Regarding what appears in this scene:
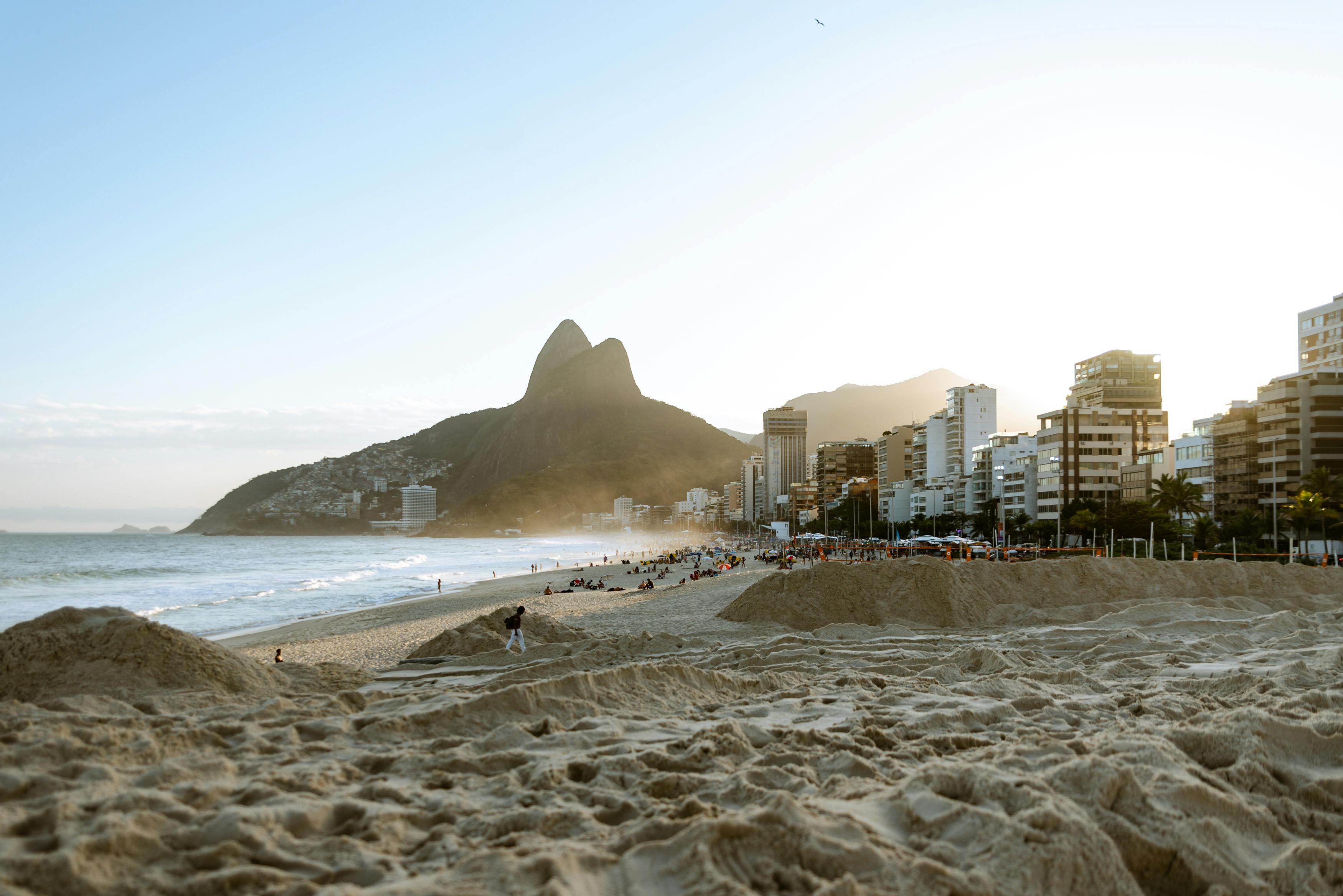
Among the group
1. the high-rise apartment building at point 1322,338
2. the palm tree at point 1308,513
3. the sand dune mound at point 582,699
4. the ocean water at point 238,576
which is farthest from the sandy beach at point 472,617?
the high-rise apartment building at point 1322,338

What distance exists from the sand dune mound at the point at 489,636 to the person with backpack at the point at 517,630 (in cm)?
30

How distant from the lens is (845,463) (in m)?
154

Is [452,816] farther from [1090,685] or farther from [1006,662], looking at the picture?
[1006,662]

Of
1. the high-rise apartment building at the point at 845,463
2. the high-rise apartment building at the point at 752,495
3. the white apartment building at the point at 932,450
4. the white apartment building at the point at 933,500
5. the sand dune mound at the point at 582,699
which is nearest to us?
the sand dune mound at the point at 582,699

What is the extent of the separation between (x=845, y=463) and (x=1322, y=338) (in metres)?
94.8

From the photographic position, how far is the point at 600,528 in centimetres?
19550

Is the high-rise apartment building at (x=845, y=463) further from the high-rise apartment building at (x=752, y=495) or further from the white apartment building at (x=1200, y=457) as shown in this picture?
the white apartment building at (x=1200, y=457)

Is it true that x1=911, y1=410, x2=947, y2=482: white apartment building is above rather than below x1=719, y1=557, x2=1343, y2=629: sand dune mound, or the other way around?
above

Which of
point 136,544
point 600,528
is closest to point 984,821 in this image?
point 136,544

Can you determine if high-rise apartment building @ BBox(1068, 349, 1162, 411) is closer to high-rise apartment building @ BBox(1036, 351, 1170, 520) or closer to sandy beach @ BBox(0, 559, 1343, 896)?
high-rise apartment building @ BBox(1036, 351, 1170, 520)

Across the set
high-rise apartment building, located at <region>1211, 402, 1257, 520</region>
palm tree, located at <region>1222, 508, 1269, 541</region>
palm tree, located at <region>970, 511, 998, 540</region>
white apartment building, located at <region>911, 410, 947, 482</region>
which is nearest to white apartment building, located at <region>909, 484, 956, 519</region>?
white apartment building, located at <region>911, 410, 947, 482</region>

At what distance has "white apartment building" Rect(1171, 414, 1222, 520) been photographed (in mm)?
60062

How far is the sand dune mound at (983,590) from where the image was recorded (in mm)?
16484

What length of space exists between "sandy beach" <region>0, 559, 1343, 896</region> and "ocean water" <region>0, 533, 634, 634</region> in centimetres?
1608
